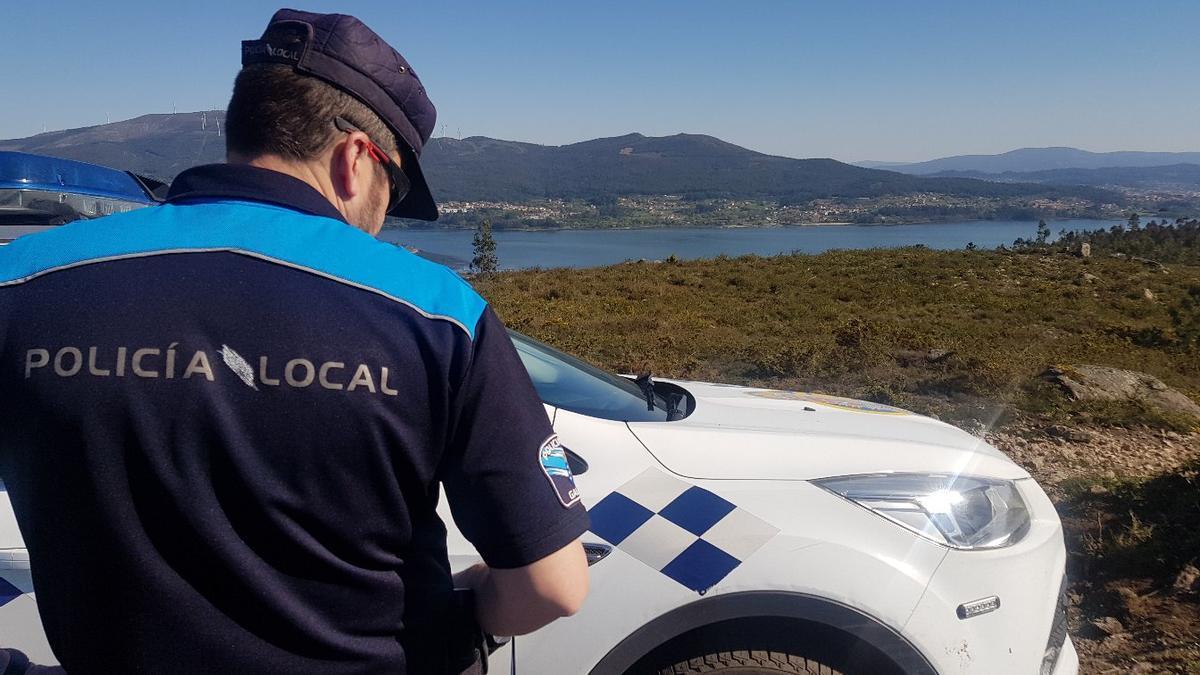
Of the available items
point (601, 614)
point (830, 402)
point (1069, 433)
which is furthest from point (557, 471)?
point (1069, 433)

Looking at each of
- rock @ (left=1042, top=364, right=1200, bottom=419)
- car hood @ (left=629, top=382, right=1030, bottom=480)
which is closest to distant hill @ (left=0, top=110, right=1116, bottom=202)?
rock @ (left=1042, top=364, right=1200, bottom=419)

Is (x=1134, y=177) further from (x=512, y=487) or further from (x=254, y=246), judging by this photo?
(x=254, y=246)

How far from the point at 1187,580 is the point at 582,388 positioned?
297 cm

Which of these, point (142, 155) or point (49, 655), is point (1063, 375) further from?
point (142, 155)

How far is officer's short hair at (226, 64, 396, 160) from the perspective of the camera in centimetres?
107

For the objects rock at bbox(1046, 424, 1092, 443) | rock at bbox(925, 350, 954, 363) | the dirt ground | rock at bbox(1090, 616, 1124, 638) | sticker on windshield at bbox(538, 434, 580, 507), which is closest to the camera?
sticker on windshield at bbox(538, 434, 580, 507)

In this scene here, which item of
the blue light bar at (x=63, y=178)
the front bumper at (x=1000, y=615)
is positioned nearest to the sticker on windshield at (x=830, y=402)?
the front bumper at (x=1000, y=615)

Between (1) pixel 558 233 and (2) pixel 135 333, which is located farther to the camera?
(1) pixel 558 233

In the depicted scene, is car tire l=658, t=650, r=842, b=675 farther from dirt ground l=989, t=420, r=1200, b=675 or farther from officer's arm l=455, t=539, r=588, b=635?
dirt ground l=989, t=420, r=1200, b=675

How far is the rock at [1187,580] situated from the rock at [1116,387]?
344 centimetres

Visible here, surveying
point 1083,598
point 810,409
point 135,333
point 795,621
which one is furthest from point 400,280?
point 1083,598

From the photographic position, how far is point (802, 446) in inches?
84.7

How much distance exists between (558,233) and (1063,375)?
3956cm

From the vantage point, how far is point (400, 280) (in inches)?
40.0
